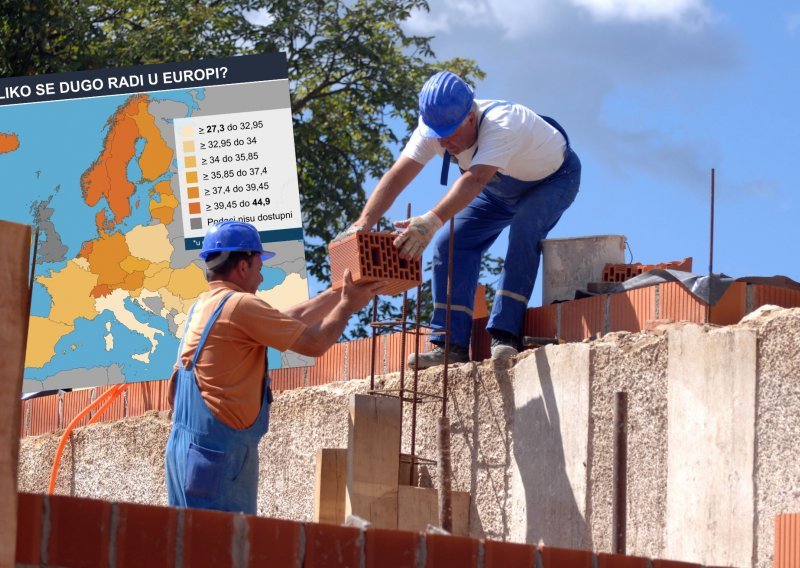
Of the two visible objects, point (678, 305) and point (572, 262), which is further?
point (572, 262)

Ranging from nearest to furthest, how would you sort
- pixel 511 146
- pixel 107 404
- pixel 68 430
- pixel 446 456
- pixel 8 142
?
pixel 446 456
pixel 511 146
pixel 68 430
pixel 107 404
pixel 8 142

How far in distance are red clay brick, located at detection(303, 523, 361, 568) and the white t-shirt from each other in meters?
3.22

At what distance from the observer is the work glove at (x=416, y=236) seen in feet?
18.2

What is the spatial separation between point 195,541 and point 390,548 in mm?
440

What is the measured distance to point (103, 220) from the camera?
10.9m

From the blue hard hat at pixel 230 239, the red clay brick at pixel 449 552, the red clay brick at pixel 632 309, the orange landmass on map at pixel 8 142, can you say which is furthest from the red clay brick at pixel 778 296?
the orange landmass on map at pixel 8 142

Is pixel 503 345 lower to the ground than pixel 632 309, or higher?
lower

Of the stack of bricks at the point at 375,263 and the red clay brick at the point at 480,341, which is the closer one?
the stack of bricks at the point at 375,263

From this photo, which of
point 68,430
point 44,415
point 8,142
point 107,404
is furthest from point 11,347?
point 8,142

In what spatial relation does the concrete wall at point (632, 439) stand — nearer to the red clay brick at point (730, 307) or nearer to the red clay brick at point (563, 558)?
the red clay brick at point (730, 307)

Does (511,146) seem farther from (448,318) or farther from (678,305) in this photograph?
(678,305)

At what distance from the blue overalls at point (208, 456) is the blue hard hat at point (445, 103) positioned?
6.07 feet

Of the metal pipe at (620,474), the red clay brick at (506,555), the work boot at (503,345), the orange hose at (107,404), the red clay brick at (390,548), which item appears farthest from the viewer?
the orange hose at (107,404)

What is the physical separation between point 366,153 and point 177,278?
6904 mm
